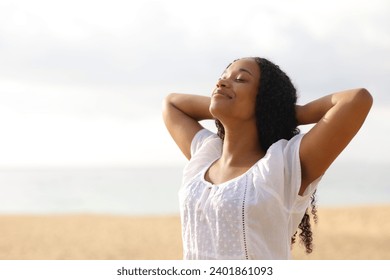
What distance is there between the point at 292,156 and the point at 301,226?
16.1 inches

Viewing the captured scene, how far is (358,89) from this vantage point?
2.73m

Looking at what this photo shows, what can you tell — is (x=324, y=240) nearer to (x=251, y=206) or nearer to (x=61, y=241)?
(x=61, y=241)

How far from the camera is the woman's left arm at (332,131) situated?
2.72 meters

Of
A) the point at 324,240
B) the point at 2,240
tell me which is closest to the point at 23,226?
the point at 2,240

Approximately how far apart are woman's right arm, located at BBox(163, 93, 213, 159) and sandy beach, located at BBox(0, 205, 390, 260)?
6.09 meters

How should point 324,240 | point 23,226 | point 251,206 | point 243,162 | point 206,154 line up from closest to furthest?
point 251,206
point 243,162
point 206,154
point 324,240
point 23,226

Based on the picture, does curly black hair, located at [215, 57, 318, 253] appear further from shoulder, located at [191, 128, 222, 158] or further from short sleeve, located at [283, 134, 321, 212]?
shoulder, located at [191, 128, 222, 158]

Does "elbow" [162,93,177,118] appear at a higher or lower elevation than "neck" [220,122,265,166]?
higher

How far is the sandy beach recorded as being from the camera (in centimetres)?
1126

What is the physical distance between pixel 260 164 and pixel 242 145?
17 centimetres

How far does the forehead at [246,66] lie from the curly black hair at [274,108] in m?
0.02

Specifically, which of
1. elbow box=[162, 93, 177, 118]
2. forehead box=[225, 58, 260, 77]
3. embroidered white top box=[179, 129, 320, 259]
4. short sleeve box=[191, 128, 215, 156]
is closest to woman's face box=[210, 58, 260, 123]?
forehead box=[225, 58, 260, 77]

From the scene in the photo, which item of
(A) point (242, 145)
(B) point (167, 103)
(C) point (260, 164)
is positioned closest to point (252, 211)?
(C) point (260, 164)

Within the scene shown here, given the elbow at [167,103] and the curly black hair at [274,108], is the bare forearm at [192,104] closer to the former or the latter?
the elbow at [167,103]
